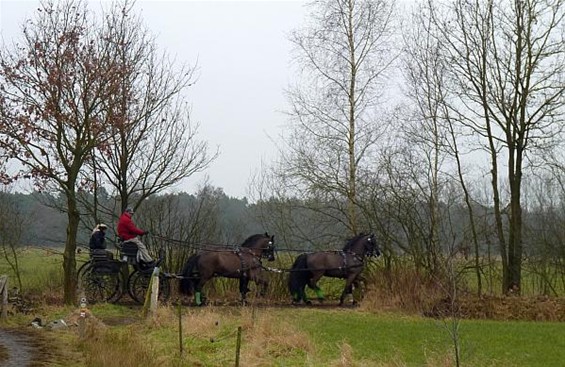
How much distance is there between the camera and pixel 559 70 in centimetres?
2456

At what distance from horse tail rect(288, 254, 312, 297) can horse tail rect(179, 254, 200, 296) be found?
10.9 ft

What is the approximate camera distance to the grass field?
11672mm

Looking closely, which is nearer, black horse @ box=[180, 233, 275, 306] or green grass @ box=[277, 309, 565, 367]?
green grass @ box=[277, 309, 565, 367]

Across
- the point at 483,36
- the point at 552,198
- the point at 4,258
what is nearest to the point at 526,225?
the point at 552,198

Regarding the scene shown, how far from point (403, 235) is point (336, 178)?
2992 millimetres

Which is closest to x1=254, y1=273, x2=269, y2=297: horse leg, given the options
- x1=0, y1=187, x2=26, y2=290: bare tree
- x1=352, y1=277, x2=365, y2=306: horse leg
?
x1=352, y1=277, x2=365, y2=306: horse leg

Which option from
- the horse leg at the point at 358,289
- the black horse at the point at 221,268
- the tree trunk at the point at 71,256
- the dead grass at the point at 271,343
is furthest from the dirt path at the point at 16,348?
the horse leg at the point at 358,289

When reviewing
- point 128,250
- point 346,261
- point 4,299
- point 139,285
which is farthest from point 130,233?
point 346,261

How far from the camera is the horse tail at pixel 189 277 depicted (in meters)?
20.2

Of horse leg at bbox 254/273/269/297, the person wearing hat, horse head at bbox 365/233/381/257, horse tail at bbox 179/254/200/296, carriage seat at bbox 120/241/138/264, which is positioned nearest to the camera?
carriage seat at bbox 120/241/138/264

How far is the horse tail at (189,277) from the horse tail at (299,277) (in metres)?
3.33

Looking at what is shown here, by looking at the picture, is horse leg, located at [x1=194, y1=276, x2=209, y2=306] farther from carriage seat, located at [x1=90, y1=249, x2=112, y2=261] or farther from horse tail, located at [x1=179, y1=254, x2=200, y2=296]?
carriage seat, located at [x1=90, y1=249, x2=112, y2=261]

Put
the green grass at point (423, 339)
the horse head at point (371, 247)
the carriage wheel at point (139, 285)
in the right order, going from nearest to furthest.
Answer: the green grass at point (423, 339) → the carriage wheel at point (139, 285) → the horse head at point (371, 247)

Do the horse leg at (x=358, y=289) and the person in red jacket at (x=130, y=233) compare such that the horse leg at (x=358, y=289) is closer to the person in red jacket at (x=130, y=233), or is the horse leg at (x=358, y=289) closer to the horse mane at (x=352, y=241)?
the horse mane at (x=352, y=241)
